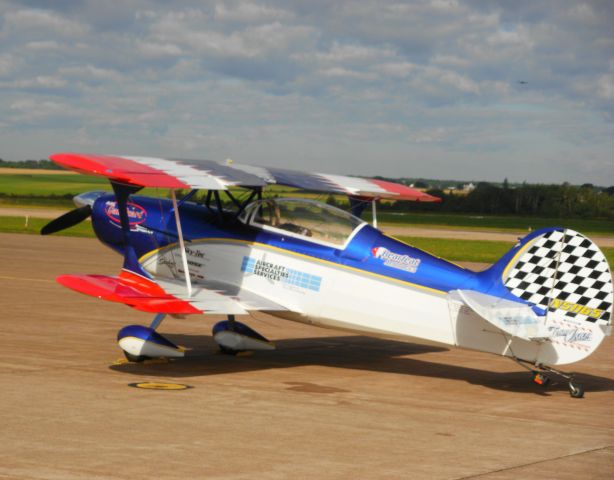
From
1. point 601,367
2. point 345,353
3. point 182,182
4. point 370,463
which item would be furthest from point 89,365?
point 601,367

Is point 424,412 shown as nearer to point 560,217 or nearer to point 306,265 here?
point 306,265

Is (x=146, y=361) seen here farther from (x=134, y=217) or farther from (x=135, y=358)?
(x=134, y=217)

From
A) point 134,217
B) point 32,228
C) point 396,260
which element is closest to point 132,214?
point 134,217

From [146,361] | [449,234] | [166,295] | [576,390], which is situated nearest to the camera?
[576,390]

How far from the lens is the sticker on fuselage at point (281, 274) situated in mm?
11438

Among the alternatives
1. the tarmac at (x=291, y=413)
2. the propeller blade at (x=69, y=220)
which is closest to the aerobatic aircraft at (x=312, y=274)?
the propeller blade at (x=69, y=220)

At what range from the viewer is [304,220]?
38.7 feet

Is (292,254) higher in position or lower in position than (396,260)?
lower

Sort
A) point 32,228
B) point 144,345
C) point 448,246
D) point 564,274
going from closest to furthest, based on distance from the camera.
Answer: point 564,274 → point 144,345 → point 448,246 → point 32,228

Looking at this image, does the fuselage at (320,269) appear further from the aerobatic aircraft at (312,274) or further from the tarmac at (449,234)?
the tarmac at (449,234)

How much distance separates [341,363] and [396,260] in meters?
2.27

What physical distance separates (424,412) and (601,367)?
4.67 m

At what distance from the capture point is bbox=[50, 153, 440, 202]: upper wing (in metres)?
10.4

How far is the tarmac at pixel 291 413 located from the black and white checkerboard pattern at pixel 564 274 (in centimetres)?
116
